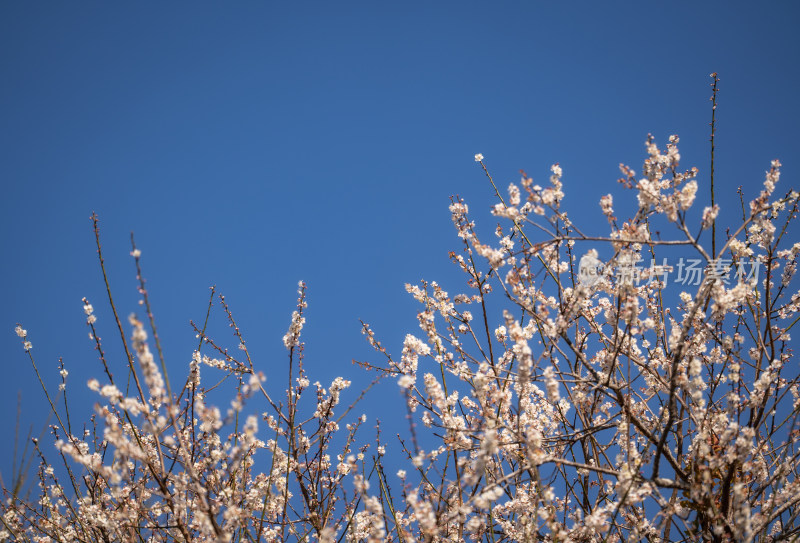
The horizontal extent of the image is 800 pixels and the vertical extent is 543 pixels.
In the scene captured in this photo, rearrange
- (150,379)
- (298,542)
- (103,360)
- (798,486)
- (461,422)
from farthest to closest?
1. (461,422)
2. (298,542)
3. (798,486)
4. (103,360)
5. (150,379)

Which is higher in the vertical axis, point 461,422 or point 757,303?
point 757,303

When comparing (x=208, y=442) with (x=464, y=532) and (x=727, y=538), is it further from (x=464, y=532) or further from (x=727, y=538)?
(x=727, y=538)

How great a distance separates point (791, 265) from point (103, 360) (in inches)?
172

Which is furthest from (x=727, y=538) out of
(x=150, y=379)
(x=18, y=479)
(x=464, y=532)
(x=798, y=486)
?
(x=18, y=479)

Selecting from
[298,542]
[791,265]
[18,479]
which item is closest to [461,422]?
[298,542]

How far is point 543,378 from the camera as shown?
93.4 inches

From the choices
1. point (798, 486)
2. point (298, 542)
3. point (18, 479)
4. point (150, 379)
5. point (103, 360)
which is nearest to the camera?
point (150, 379)

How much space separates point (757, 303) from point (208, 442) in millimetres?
3631

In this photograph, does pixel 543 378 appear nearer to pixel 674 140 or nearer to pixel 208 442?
pixel 674 140

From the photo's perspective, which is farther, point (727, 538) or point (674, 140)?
point (674, 140)

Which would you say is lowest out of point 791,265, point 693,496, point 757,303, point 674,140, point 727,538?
point 727,538

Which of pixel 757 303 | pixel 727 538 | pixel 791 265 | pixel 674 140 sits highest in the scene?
pixel 674 140

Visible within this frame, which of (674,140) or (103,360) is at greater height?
(674,140)

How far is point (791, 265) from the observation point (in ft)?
11.2
